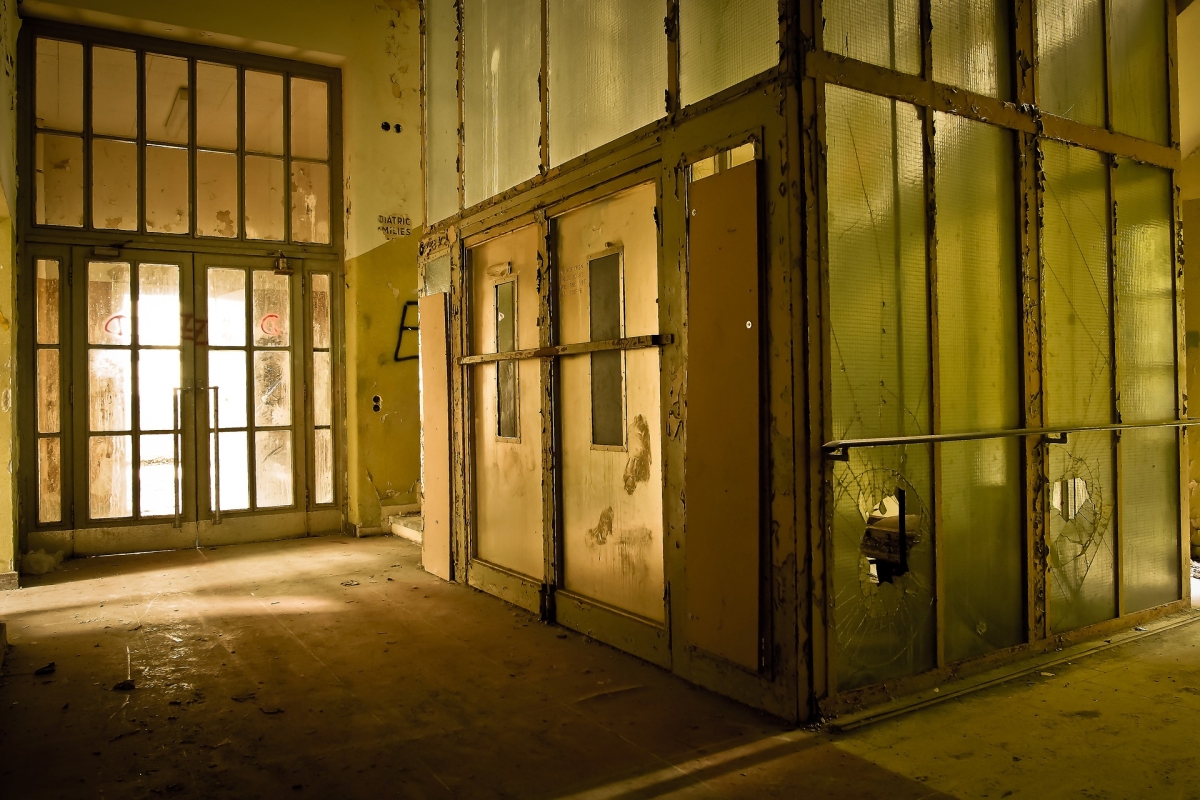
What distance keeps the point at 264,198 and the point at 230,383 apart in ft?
5.19

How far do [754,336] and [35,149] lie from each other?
19.3ft

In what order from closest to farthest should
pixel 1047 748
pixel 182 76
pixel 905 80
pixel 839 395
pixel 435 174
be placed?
pixel 1047 748 → pixel 839 395 → pixel 905 80 → pixel 435 174 → pixel 182 76

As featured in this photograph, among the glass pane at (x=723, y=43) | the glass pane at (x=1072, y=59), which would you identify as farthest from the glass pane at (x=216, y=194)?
the glass pane at (x=1072, y=59)

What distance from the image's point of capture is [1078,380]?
11.8ft

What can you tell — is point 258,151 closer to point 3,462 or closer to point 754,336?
point 3,462

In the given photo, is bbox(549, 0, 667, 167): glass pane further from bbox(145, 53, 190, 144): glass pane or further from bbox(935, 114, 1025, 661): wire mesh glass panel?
bbox(145, 53, 190, 144): glass pane

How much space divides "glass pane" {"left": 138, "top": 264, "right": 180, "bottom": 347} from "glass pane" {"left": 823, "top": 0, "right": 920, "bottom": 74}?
5.52m

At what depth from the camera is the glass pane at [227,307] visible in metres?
6.50

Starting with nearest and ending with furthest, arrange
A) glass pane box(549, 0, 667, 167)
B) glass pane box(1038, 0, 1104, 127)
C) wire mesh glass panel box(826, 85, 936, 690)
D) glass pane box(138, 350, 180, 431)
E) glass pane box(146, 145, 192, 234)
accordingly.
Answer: wire mesh glass panel box(826, 85, 936, 690) → glass pane box(549, 0, 667, 167) → glass pane box(1038, 0, 1104, 127) → glass pane box(138, 350, 180, 431) → glass pane box(146, 145, 192, 234)

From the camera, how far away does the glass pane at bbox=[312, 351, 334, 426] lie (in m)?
6.88

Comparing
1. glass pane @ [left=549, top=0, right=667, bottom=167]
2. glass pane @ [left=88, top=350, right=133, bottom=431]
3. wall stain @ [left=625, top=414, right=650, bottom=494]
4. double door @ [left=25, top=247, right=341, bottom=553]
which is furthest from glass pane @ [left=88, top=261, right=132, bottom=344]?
wall stain @ [left=625, top=414, right=650, bottom=494]

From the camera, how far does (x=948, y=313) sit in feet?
10.2

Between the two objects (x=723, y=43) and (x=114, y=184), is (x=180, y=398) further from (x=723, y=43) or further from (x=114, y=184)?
(x=723, y=43)

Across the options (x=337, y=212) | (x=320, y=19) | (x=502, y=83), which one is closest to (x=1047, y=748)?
(x=502, y=83)
